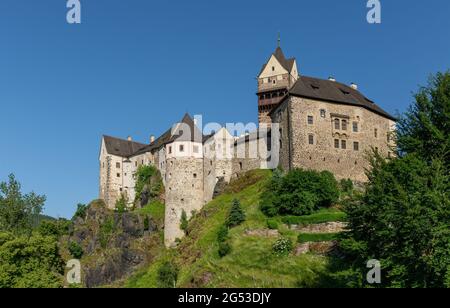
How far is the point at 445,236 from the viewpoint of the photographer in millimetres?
24266

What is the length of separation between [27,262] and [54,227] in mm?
27152

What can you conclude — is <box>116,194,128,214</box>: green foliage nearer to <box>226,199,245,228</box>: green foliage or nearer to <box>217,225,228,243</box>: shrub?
<box>226,199,245,228</box>: green foliage

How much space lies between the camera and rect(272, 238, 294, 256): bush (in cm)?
4391

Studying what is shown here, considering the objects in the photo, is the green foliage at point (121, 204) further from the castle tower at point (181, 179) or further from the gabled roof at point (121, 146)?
the castle tower at point (181, 179)

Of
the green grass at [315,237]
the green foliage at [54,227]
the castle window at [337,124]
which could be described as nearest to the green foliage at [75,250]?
the green foliage at [54,227]

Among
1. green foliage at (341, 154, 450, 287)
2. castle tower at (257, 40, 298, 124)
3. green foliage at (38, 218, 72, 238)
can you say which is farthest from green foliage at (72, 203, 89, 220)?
green foliage at (341, 154, 450, 287)

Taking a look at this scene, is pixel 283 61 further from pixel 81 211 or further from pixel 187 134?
pixel 81 211

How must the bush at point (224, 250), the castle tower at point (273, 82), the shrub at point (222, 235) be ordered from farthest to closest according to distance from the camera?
the castle tower at point (273, 82)
the shrub at point (222, 235)
the bush at point (224, 250)

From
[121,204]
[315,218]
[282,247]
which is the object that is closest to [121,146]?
[121,204]

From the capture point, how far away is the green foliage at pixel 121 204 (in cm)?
7978

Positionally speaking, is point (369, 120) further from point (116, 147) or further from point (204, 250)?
point (116, 147)

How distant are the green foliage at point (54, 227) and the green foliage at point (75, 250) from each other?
8.06ft
